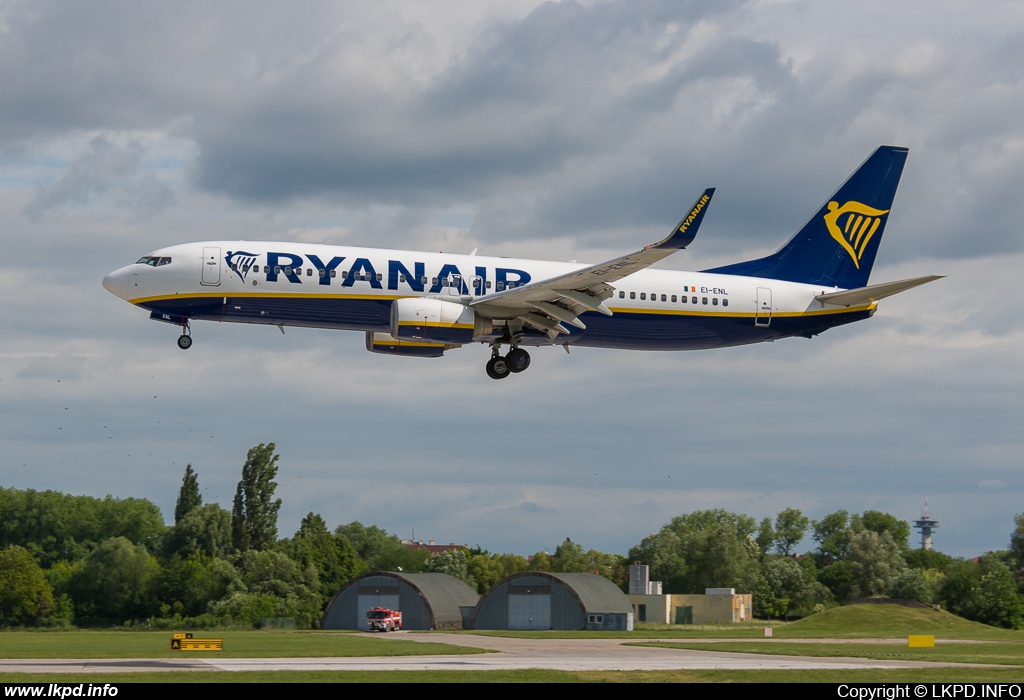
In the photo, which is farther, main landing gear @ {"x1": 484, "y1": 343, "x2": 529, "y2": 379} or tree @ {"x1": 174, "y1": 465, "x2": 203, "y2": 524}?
tree @ {"x1": 174, "y1": 465, "x2": 203, "y2": 524}

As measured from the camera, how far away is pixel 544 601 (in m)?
96.3

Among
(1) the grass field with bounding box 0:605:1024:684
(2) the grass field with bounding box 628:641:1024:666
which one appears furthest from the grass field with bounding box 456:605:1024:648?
(2) the grass field with bounding box 628:641:1024:666

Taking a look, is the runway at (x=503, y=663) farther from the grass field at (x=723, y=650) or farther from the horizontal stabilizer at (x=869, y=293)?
the horizontal stabilizer at (x=869, y=293)

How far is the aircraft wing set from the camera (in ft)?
145

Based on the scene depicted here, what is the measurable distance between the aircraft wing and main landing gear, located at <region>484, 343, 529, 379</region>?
5.23ft

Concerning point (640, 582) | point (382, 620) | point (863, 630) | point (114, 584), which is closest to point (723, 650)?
point (863, 630)

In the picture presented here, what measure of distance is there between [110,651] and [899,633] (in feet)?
166

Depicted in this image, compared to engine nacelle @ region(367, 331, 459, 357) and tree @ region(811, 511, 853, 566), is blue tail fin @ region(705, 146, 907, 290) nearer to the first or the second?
engine nacelle @ region(367, 331, 459, 357)

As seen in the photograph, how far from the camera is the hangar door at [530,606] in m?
95.5

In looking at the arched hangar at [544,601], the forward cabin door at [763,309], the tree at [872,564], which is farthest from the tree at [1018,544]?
the forward cabin door at [763,309]

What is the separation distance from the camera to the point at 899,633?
255ft
